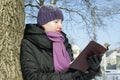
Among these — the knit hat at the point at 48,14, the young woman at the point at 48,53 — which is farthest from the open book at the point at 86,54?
the knit hat at the point at 48,14

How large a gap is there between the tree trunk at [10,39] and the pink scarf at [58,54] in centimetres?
37

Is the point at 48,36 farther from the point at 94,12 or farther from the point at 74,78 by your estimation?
the point at 94,12

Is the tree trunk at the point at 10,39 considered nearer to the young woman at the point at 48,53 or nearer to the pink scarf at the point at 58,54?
the young woman at the point at 48,53

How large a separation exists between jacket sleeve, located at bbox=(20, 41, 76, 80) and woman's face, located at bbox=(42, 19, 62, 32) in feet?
0.76

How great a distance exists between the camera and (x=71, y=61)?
11.9 feet

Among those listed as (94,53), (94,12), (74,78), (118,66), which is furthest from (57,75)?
(118,66)

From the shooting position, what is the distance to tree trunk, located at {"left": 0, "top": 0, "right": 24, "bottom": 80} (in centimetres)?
358

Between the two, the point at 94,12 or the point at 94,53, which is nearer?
the point at 94,53

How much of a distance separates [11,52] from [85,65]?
2.37ft

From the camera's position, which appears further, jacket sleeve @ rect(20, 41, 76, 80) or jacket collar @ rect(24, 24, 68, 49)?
jacket collar @ rect(24, 24, 68, 49)

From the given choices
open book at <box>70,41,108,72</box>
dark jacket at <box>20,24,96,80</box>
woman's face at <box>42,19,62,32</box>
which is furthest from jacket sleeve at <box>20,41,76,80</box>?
woman's face at <box>42,19,62,32</box>

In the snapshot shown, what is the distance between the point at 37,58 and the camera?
3.42 metres

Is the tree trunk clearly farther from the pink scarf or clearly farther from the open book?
the open book

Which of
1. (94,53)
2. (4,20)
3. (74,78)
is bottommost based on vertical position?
(74,78)
